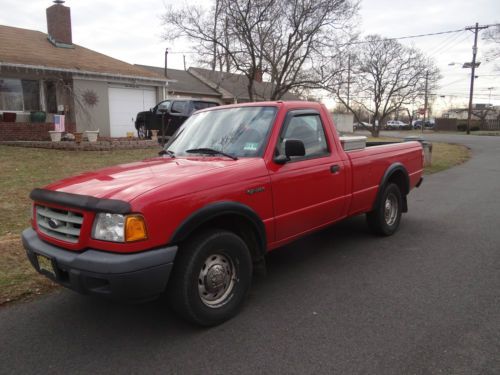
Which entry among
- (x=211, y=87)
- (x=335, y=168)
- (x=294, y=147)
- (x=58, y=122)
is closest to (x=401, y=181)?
(x=335, y=168)

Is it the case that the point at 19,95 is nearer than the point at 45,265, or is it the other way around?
the point at 45,265

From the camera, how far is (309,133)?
175 inches

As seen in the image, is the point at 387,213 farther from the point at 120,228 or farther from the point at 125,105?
the point at 125,105

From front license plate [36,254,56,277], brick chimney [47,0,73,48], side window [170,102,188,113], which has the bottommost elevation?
front license plate [36,254,56,277]

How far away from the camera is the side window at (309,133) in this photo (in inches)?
165

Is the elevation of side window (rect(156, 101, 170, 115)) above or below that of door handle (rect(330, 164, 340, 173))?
above

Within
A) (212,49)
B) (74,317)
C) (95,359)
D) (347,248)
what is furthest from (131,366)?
(212,49)

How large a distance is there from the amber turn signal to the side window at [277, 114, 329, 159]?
1.73m

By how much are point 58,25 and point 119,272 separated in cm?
1990

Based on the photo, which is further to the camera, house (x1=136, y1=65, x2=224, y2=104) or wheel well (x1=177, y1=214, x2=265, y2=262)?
house (x1=136, y1=65, x2=224, y2=104)

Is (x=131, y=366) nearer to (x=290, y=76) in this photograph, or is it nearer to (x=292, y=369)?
(x=292, y=369)

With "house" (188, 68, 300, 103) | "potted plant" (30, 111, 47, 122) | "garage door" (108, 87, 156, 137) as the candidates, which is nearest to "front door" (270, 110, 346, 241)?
"potted plant" (30, 111, 47, 122)

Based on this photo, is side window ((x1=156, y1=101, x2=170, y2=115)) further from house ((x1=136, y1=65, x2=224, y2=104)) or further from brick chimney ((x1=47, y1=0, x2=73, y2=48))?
house ((x1=136, y1=65, x2=224, y2=104))

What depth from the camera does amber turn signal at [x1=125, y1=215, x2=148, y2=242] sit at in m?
2.78
